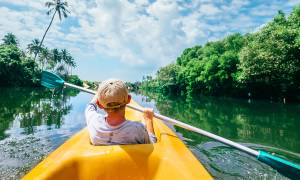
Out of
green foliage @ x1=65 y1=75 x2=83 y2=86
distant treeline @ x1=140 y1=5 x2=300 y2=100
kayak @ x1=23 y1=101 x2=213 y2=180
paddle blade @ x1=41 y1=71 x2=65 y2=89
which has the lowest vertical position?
kayak @ x1=23 y1=101 x2=213 y2=180

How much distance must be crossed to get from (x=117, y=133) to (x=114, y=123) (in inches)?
3.5

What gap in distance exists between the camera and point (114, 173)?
2.41 meters

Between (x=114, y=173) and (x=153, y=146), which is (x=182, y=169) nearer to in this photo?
(x=153, y=146)

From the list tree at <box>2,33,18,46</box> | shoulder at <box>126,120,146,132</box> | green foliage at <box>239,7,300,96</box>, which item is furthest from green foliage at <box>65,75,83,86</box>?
shoulder at <box>126,120,146,132</box>

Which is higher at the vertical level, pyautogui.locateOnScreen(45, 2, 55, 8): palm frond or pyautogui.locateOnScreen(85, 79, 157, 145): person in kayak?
pyautogui.locateOnScreen(45, 2, 55, 8): palm frond

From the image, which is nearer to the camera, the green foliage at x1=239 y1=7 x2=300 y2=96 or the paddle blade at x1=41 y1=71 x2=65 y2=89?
the paddle blade at x1=41 y1=71 x2=65 y2=89

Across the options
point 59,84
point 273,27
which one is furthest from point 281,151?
point 273,27

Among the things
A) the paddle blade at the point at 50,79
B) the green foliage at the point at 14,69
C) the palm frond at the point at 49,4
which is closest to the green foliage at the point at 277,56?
the paddle blade at the point at 50,79

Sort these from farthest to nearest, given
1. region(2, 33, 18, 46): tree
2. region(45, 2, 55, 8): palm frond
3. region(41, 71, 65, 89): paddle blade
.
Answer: region(2, 33, 18, 46): tree → region(45, 2, 55, 8): palm frond → region(41, 71, 65, 89): paddle blade

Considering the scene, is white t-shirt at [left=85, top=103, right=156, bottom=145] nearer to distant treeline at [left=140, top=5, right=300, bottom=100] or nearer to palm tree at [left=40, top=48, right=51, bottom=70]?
distant treeline at [left=140, top=5, right=300, bottom=100]

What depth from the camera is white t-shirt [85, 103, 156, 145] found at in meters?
2.51

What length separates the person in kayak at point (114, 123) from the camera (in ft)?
7.71

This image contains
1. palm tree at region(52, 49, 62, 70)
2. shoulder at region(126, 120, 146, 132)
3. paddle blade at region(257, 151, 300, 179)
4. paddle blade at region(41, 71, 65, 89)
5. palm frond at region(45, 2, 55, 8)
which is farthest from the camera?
palm tree at region(52, 49, 62, 70)

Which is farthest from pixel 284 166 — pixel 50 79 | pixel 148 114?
pixel 50 79
